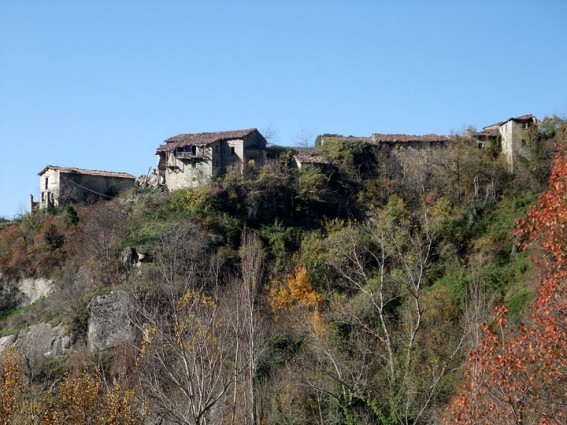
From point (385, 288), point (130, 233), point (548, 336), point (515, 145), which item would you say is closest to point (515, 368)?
point (548, 336)

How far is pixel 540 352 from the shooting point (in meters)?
14.7

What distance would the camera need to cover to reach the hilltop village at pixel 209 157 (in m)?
50.7

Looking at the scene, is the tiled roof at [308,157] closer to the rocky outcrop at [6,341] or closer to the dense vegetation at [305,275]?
the dense vegetation at [305,275]

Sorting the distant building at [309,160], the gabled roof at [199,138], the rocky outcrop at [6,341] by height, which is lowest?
the rocky outcrop at [6,341]

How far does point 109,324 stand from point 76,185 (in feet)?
46.8

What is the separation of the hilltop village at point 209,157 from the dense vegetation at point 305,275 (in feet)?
3.03

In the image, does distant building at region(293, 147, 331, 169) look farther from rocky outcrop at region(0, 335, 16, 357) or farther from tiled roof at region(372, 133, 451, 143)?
rocky outcrop at region(0, 335, 16, 357)

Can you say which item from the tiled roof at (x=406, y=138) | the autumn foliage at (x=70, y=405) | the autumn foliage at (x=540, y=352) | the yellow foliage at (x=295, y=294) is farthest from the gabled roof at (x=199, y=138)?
the autumn foliage at (x=540, y=352)

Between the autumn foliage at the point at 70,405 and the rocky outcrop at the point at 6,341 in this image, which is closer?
the autumn foliage at the point at 70,405

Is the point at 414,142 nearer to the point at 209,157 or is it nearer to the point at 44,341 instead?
the point at 209,157

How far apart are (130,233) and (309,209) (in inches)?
378

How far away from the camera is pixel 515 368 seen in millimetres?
14961

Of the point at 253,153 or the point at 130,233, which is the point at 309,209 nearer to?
the point at 253,153

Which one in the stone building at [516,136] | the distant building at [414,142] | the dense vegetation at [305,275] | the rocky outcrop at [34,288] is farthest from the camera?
the distant building at [414,142]
